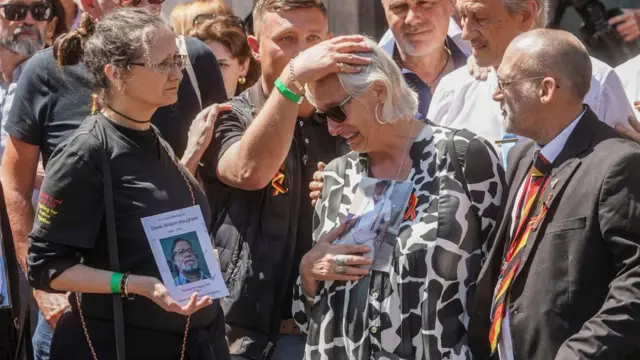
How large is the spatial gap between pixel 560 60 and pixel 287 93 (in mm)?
1004

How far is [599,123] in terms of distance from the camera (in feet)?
12.2

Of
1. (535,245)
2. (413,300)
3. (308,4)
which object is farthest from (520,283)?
(308,4)

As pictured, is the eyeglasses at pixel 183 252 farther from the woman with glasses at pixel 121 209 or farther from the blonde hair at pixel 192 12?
the blonde hair at pixel 192 12

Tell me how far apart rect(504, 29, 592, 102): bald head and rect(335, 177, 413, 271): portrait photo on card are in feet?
1.88

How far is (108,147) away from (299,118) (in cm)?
94

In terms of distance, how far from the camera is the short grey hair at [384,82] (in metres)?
3.94

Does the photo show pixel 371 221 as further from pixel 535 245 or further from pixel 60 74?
pixel 60 74

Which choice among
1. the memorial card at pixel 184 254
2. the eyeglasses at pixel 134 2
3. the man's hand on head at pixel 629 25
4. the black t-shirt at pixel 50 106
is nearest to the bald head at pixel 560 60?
the memorial card at pixel 184 254

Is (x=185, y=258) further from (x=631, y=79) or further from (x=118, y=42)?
(x=631, y=79)

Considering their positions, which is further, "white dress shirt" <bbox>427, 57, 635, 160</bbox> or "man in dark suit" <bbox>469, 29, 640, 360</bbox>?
"white dress shirt" <bbox>427, 57, 635, 160</bbox>

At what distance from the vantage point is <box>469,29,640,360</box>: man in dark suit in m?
3.48

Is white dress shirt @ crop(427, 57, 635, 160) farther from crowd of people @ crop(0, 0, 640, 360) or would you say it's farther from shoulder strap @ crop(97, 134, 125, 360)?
shoulder strap @ crop(97, 134, 125, 360)

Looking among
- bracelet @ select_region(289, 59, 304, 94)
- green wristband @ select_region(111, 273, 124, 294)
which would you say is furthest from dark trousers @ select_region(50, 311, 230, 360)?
bracelet @ select_region(289, 59, 304, 94)

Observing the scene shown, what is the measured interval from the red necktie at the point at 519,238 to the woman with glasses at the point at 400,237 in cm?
13
